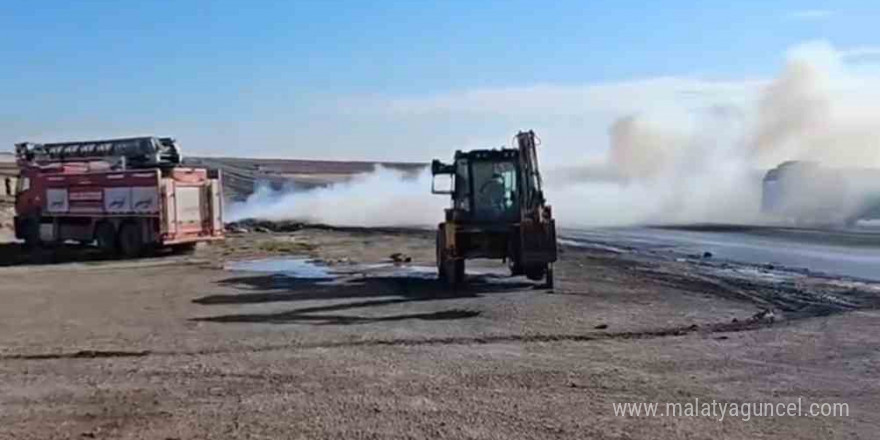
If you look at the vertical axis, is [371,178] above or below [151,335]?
above

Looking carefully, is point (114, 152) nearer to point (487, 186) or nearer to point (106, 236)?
point (106, 236)

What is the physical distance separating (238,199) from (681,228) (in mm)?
31865

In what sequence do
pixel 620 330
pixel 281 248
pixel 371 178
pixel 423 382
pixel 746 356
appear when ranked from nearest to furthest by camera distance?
1. pixel 423 382
2. pixel 746 356
3. pixel 620 330
4. pixel 281 248
5. pixel 371 178

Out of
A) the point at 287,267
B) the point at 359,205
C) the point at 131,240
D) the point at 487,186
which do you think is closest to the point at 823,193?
the point at 359,205

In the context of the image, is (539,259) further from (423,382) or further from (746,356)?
(423,382)

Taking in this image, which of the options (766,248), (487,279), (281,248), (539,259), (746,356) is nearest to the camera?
(746,356)

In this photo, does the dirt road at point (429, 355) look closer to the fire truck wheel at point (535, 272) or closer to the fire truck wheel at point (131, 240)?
the fire truck wheel at point (535, 272)

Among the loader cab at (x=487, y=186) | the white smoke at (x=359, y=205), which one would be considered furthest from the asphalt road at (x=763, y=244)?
the white smoke at (x=359, y=205)

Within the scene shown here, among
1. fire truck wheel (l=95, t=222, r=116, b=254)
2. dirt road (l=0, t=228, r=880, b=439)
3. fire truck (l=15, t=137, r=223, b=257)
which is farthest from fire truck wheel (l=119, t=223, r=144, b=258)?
dirt road (l=0, t=228, r=880, b=439)

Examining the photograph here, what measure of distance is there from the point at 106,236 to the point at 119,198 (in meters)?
1.45

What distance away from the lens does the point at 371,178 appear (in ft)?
202

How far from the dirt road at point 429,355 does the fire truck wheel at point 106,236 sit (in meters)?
9.26

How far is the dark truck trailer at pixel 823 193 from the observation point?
137 ft

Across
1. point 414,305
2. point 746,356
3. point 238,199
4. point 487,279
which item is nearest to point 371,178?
point 238,199
